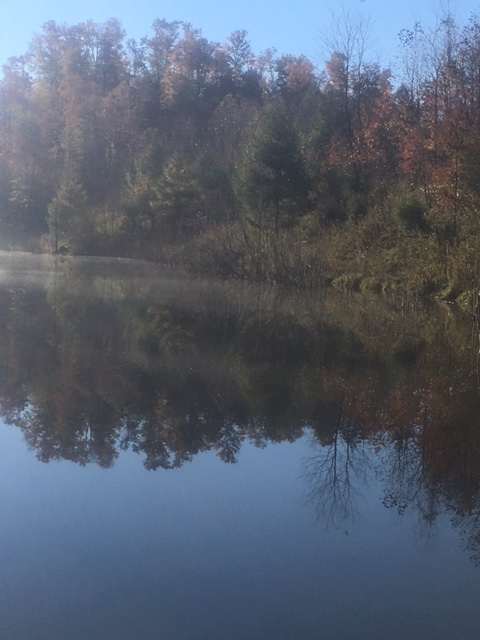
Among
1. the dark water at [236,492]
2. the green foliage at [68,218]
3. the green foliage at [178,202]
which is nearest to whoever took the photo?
the dark water at [236,492]

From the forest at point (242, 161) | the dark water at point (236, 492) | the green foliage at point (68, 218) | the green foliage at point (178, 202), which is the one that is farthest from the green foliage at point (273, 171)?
the dark water at point (236, 492)

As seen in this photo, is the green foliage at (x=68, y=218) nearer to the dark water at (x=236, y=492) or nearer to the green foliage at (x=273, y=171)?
the green foliage at (x=273, y=171)

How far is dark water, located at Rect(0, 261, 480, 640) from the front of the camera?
4.54 m

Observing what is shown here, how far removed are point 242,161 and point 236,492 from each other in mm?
35380

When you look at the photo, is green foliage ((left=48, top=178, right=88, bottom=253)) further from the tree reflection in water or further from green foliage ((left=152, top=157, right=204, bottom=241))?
the tree reflection in water

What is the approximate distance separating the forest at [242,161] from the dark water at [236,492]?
12.3 metres

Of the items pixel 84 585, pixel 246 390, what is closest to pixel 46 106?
pixel 246 390

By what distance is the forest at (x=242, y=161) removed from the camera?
29422 mm

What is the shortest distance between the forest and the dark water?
40.4 ft

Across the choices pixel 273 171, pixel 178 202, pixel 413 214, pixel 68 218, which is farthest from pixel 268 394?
pixel 68 218

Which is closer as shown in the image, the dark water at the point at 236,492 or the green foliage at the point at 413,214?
the dark water at the point at 236,492

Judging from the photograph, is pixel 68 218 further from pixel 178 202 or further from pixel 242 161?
pixel 242 161

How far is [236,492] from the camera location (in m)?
6.58

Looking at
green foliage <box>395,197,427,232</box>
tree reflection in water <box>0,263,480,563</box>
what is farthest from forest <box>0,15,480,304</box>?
tree reflection in water <box>0,263,480,563</box>
